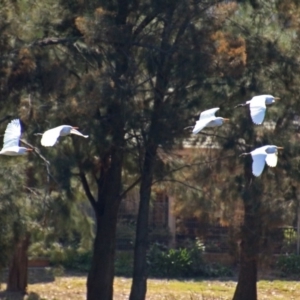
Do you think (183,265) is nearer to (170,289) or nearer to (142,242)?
(170,289)

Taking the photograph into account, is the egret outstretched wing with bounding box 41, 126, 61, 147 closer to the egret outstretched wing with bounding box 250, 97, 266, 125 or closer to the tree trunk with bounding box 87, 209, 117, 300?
the egret outstretched wing with bounding box 250, 97, 266, 125

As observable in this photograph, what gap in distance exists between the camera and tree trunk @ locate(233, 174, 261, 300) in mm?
13961

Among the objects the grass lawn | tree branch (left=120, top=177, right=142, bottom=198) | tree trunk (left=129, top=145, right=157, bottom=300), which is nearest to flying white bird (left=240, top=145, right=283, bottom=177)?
tree trunk (left=129, top=145, right=157, bottom=300)

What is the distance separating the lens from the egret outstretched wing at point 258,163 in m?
9.85

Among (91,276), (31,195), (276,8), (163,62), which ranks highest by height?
(276,8)

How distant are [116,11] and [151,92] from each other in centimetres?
135

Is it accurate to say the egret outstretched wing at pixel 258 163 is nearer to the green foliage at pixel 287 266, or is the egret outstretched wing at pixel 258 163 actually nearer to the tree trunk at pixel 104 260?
the tree trunk at pixel 104 260

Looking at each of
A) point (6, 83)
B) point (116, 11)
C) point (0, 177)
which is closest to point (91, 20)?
point (116, 11)

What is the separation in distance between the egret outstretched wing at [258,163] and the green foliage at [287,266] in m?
13.2

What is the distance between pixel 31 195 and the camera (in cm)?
1332

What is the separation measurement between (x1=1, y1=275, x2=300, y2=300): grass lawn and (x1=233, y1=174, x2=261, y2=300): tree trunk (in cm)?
111

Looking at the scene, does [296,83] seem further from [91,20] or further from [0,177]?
[0,177]

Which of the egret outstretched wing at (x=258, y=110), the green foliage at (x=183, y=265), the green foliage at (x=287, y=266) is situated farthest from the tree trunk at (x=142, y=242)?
the green foliage at (x=287, y=266)

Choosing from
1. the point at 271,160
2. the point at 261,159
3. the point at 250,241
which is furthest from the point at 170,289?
the point at 261,159
